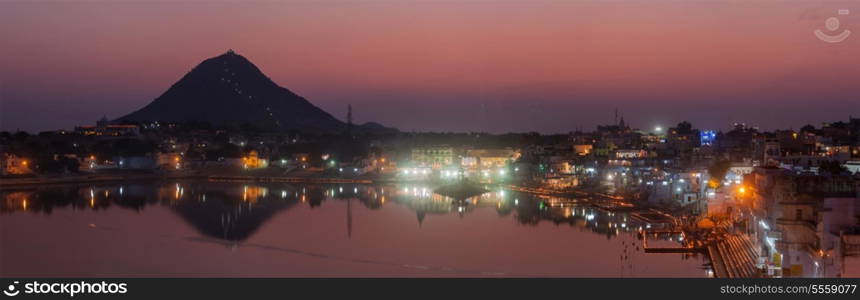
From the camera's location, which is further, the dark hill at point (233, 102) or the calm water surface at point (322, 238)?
the dark hill at point (233, 102)

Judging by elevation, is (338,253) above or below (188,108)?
below

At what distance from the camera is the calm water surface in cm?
772

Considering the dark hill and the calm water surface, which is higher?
the dark hill

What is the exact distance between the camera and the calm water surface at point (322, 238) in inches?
304

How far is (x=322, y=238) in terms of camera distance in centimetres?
979

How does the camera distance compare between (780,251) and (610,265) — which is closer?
(780,251)

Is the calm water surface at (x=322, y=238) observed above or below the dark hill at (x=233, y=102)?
below

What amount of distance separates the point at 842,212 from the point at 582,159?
50.9 ft

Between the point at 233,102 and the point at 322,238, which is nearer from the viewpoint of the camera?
the point at 322,238

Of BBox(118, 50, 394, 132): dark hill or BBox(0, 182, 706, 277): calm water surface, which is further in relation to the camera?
BBox(118, 50, 394, 132): dark hill

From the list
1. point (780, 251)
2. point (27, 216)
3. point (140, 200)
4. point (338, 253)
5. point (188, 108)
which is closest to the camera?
point (780, 251)
